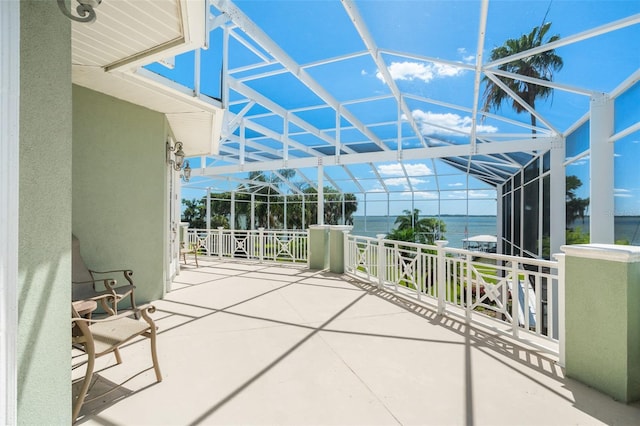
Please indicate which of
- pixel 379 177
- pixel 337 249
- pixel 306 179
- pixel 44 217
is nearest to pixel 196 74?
pixel 44 217

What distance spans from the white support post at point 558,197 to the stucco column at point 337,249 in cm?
386

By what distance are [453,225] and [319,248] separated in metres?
10.4

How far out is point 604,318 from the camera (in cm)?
209

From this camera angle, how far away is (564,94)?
4828 millimetres

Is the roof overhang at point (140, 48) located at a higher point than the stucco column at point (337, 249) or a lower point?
higher

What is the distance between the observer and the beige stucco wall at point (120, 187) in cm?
355

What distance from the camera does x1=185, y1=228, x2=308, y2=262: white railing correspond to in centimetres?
823

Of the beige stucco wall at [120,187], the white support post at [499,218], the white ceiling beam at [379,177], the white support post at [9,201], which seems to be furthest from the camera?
the white ceiling beam at [379,177]

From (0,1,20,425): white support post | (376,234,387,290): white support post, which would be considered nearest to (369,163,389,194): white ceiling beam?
(376,234,387,290): white support post

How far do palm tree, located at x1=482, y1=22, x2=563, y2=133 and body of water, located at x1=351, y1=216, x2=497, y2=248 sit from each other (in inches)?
328

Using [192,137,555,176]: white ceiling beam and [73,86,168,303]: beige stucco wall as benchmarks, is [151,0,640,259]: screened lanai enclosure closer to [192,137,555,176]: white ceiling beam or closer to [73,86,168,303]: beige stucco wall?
[192,137,555,176]: white ceiling beam

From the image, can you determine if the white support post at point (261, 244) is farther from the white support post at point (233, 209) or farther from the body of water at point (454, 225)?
the body of water at point (454, 225)

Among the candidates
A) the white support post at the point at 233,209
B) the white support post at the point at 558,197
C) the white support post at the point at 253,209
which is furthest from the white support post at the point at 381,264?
the white support post at the point at 253,209

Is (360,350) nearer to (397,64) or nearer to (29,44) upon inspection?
(29,44)
